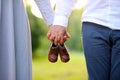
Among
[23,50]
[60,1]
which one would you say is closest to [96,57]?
[60,1]

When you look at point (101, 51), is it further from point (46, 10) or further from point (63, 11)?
point (46, 10)

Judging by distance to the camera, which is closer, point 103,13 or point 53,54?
point 103,13

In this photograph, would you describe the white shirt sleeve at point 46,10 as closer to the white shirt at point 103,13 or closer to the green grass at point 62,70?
the white shirt at point 103,13

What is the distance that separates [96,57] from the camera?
1488mm

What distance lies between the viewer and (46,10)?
2164mm

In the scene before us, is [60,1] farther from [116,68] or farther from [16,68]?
[16,68]

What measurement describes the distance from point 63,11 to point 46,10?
0.59 meters

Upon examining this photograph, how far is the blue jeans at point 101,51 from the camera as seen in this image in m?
1.46

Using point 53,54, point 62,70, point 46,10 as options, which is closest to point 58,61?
point 62,70

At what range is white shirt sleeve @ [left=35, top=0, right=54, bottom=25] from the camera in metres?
2.14

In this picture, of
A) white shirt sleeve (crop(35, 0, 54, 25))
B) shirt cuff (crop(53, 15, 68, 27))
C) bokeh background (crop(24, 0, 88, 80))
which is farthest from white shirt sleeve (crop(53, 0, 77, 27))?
bokeh background (crop(24, 0, 88, 80))

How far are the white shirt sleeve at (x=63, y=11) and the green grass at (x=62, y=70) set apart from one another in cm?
608

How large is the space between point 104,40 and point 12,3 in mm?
715

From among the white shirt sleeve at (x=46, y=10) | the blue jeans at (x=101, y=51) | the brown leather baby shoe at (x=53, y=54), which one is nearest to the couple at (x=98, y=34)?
the blue jeans at (x=101, y=51)
